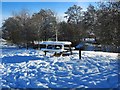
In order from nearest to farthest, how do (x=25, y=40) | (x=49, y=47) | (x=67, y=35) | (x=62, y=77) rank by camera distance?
(x=62, y=77) < (x=49, y=47) < (x=67, y=35) < (x=25, y=40)

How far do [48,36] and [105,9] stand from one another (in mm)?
4027

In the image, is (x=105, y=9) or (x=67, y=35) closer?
(x=105, y=9)

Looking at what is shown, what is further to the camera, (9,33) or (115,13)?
(9,33)

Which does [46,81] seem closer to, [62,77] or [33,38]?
[62,77]

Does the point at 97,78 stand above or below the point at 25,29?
below

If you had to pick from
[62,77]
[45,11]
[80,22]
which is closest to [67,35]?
[80,22]

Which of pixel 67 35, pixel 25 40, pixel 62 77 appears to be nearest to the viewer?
pixel 62 77

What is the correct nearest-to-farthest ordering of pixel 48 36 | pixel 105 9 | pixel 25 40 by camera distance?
1. pixel 105 9
2. pixel 48 36
3. pixel 25 40

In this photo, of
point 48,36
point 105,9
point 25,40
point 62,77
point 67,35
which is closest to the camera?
point 62,77

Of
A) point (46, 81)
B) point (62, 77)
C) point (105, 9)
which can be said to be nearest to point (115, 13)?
point (105, 9)

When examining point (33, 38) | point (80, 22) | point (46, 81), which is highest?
point (80, 22)

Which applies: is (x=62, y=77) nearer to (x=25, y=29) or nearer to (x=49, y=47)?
(x=49, y=47)

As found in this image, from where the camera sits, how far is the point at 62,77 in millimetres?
2293

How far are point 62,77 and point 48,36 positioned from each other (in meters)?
4.40
